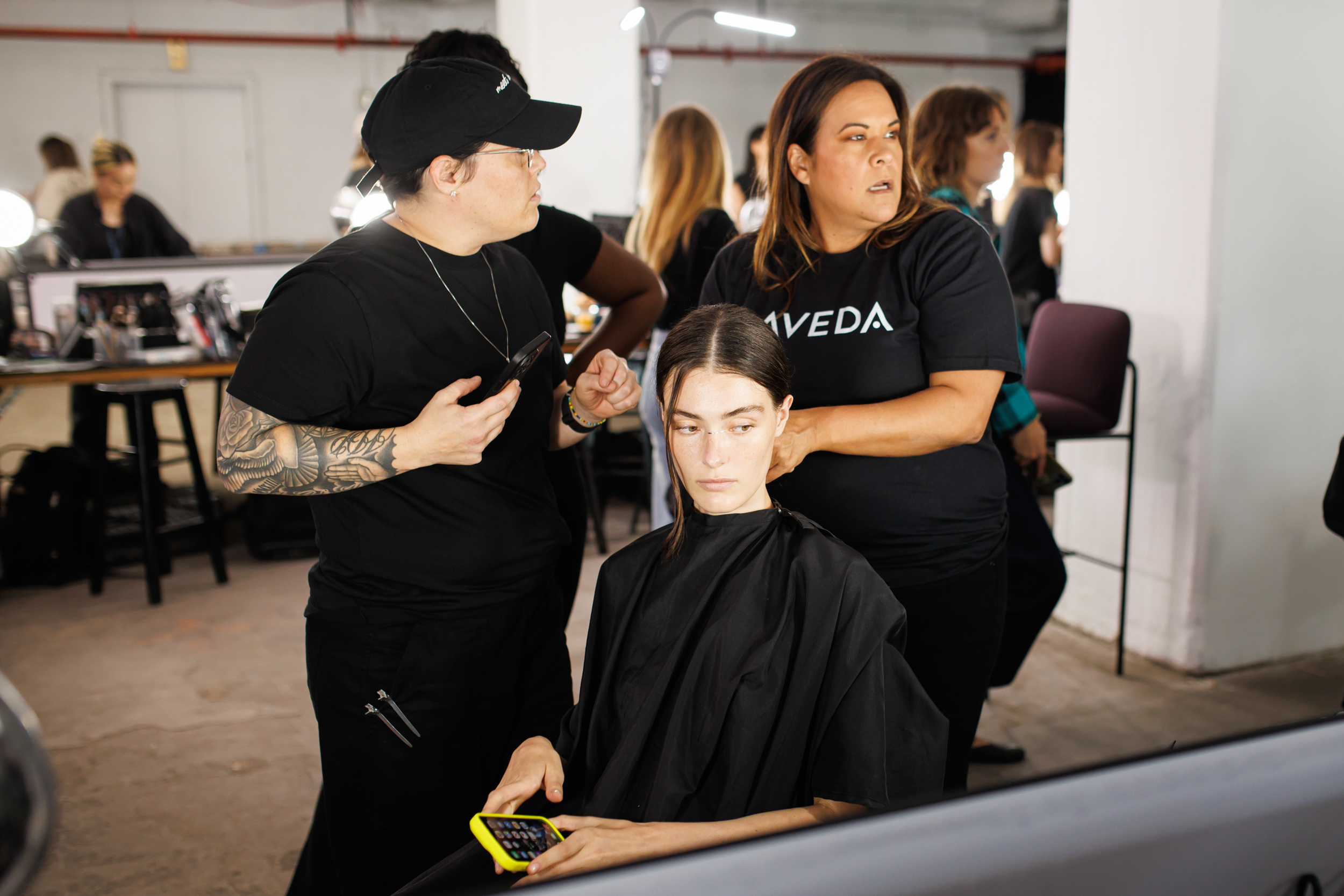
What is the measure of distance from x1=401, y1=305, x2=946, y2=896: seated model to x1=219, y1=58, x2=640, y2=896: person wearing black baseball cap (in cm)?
16

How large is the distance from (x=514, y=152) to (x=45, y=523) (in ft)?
11.7

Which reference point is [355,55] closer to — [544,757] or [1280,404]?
[1280,404]

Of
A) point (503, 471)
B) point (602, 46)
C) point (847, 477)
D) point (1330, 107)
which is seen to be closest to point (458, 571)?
point (503, 471)

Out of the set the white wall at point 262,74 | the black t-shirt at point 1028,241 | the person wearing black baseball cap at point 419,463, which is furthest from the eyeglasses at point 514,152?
the white wall at point 262,74

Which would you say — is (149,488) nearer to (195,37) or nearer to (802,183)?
(802,183)

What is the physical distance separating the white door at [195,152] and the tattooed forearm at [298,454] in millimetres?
9943

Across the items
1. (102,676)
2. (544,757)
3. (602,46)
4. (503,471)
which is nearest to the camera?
(544,757)

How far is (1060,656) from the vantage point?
10.3 feet

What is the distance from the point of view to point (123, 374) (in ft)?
12.7

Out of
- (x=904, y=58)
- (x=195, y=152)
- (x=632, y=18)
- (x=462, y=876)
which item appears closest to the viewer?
(x=462, y=876)

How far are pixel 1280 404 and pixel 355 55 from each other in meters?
9.80

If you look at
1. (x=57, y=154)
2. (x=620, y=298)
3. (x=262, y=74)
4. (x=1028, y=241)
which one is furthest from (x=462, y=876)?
(x=262, y=74)

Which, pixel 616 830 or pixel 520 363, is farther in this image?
pixel 520 363

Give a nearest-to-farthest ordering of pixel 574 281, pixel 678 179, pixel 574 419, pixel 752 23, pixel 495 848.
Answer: pixel 495 848
pixel 574 419
pixel 574 281
pixel 678 179
pixel 752 23
